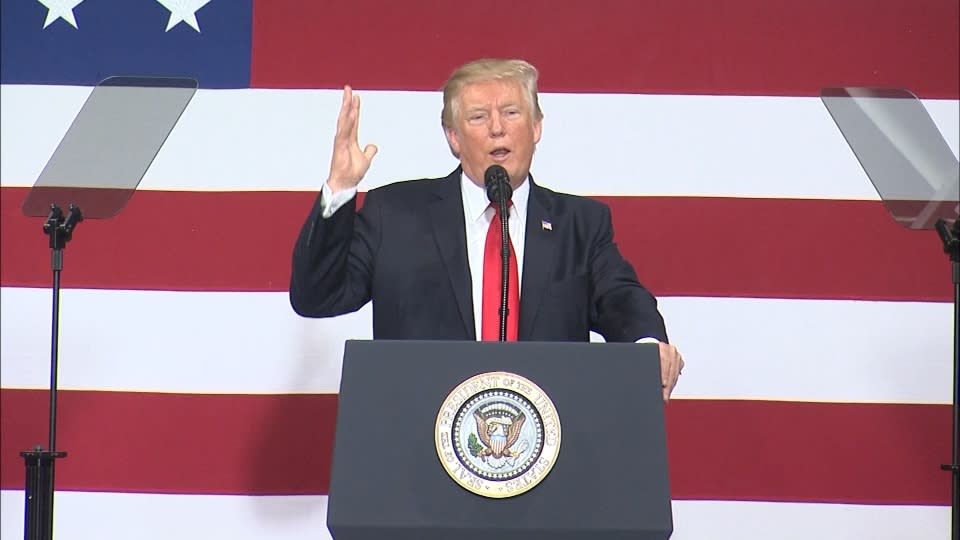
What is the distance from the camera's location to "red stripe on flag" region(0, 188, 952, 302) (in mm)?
2865

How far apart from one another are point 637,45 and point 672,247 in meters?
0.51

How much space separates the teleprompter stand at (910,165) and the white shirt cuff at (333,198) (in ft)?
3.47

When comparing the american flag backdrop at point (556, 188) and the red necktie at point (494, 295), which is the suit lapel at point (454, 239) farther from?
the american flag backdrop at point (556, 188)

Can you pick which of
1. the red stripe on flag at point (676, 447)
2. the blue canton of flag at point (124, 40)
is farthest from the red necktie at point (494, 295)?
the blue canton of flag at point (124, 40)

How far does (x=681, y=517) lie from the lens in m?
2.84

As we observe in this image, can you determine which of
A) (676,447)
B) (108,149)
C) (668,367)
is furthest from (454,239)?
(676,447)

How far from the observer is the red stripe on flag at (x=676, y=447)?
2846 millimetres

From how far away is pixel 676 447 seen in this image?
9.34 ft

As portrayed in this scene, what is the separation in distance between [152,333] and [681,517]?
137cm

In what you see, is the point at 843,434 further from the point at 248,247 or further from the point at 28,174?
the point at 28,174

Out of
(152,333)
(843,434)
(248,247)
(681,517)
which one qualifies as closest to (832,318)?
(843,434)

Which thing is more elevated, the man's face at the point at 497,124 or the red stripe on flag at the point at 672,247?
the man's face at the point at 497,124

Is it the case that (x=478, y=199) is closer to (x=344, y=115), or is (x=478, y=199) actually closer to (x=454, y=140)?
(x=454, y=140)

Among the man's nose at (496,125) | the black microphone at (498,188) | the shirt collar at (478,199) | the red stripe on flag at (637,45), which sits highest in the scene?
the red stripe on flag at (637,45)
